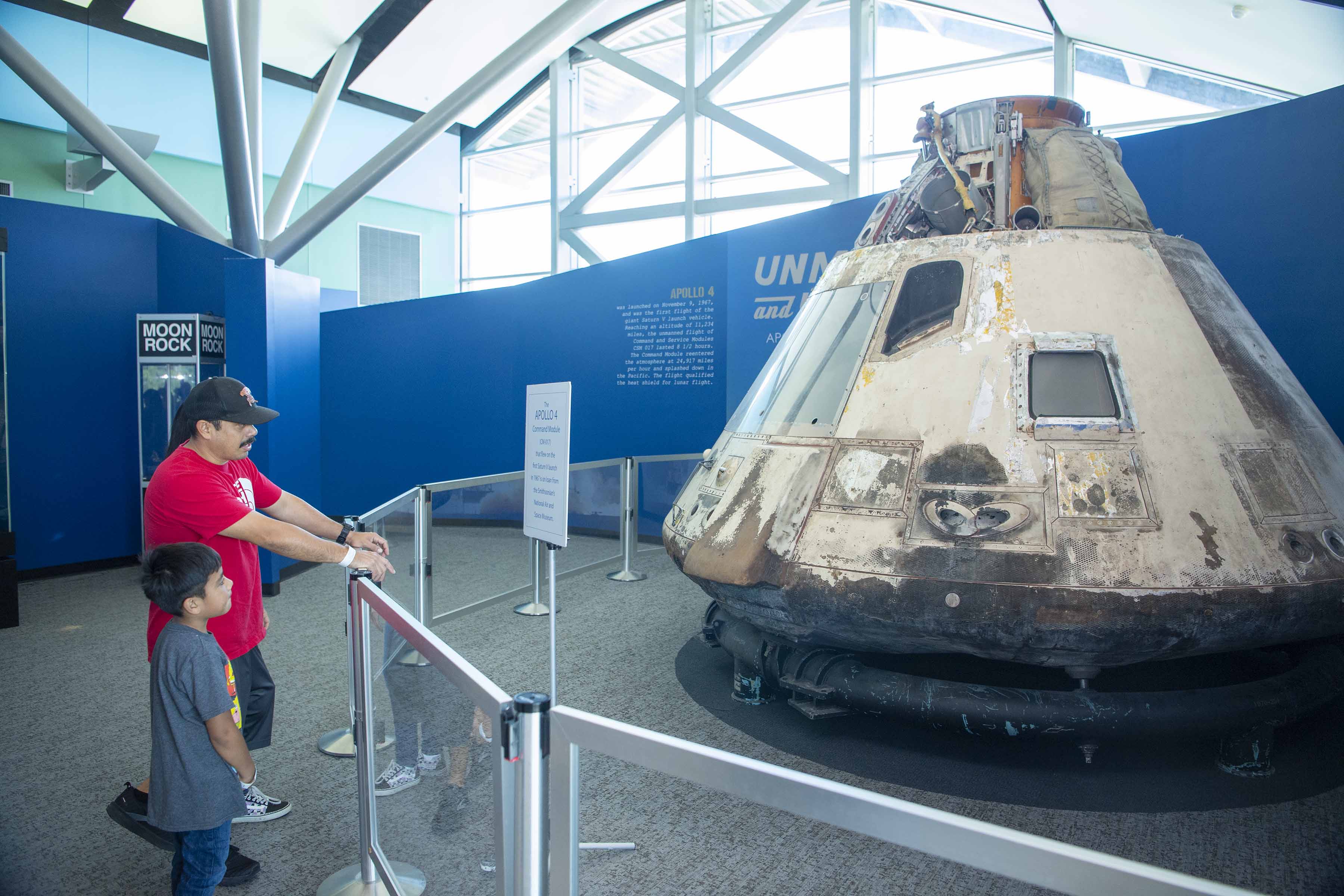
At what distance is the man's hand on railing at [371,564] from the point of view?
230 centimetres

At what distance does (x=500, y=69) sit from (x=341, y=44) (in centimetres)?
395

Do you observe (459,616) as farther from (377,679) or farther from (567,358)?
(567,358)

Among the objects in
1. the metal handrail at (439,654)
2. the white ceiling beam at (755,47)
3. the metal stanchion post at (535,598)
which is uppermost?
the white ceiling beam at (755,47)

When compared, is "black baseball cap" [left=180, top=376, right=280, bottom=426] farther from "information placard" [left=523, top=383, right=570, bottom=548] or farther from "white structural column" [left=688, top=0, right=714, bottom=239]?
"white structural column" [left=688, top=0, right=714, bottom=239]

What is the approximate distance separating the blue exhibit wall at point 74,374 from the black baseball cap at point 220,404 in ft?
14.4

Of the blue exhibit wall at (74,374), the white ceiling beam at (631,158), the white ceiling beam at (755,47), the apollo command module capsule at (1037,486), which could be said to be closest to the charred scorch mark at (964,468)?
the apollo command module capsule at (1037,486)

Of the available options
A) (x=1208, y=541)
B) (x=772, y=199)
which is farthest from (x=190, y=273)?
(x=772, y=199)

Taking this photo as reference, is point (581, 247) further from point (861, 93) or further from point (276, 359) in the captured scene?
point (276, 359)

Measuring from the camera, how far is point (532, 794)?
3.83 ft

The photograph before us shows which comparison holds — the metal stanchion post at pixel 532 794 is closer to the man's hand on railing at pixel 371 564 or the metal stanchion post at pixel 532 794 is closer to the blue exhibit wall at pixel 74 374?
the man's hand on railing at pixel 371 564

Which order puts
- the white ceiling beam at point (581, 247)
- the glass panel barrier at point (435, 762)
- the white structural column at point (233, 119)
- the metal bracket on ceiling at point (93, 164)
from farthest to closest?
the white ceiling beam at point (581, 247) → the metal bracket on ceiling at point (93, 164) → the white structural column at point (233, 119) → the glass panel barrier at point (435, 762)

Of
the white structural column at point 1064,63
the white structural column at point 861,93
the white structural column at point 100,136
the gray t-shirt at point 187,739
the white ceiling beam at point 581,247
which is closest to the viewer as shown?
the gray t-shirt at point 187,739

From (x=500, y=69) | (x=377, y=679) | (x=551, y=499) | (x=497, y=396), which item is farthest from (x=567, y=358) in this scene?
(x=377, y=679)

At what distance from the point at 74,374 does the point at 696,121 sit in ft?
26.4
